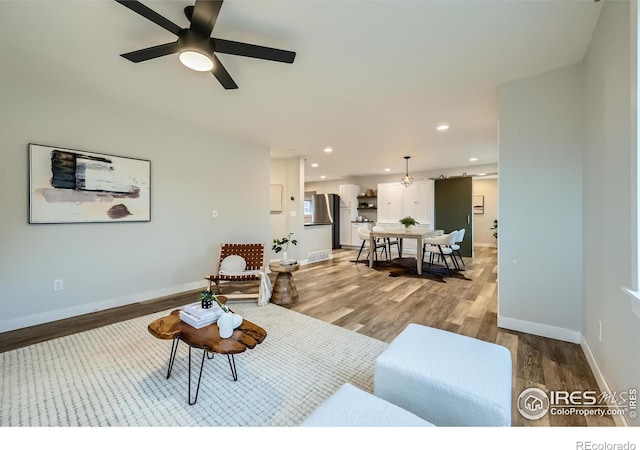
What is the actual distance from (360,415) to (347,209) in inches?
309

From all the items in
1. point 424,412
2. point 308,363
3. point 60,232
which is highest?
point 60,232

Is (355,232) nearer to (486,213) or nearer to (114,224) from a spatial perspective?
(486,213)

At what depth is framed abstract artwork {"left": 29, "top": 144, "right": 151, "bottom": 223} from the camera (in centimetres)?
262

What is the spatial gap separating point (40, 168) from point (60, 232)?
66 centimetres

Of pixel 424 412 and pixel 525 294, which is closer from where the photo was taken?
pixel 424 412

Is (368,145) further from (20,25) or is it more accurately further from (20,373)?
(20,373)

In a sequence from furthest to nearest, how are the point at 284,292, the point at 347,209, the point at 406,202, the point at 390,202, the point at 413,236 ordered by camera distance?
1. the point at 347,209
2. the point at 390,202
3. the point at 406,202
4. the point at 413,236
5. the point at 284,292

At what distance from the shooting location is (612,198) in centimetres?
153

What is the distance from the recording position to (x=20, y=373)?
180cm
